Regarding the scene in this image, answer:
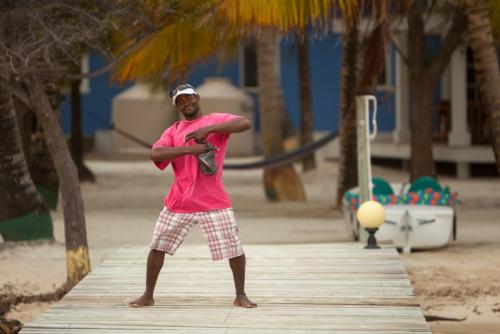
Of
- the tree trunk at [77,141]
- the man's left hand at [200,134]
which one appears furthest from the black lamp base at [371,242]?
the tree trunk at [77,141]

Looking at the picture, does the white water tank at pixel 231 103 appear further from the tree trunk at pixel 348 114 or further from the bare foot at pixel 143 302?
the bare foot at pixel 143 302

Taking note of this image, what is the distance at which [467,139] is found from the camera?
20547mm

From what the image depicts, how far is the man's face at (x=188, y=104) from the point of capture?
6766 mm

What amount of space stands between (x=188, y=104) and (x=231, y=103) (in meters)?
20.7

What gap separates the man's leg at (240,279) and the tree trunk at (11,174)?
15.6 feet

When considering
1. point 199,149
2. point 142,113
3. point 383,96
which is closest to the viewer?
point 199,149

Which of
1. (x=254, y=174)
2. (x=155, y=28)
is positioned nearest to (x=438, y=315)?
(x=155, y=28)

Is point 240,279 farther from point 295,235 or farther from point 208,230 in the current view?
point 295,235

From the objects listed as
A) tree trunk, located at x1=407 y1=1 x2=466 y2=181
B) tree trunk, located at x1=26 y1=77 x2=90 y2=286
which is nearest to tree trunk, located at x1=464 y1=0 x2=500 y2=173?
tree trunk, located at x1=26 y1=77 x2=90 y2=286

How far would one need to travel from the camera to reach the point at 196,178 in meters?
6.73

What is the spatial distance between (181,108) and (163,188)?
13.5 metres

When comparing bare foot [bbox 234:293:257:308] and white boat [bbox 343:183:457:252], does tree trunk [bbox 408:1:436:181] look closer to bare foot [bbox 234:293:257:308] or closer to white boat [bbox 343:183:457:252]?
white boat [bbox 343:183:457:252]

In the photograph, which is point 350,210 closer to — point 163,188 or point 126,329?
point 126,329

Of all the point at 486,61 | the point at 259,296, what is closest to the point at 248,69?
the point at 486,61
